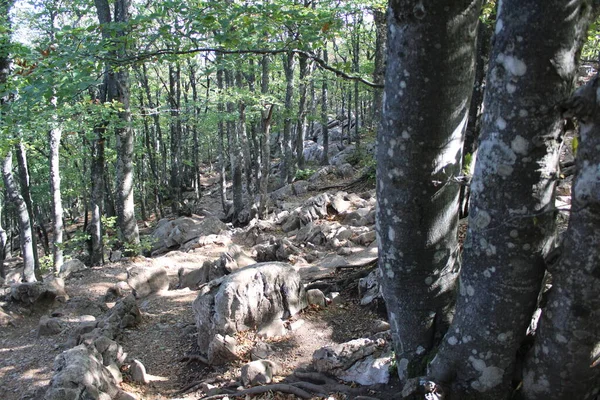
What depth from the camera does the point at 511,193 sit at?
235cm

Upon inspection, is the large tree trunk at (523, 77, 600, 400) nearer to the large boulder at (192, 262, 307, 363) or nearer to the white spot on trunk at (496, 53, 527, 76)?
the white spot on trunk at (496, 53, 527, 76)

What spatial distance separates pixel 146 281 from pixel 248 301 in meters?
4.26

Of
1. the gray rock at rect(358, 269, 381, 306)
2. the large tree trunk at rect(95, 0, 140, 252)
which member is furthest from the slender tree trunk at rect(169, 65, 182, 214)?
the gray rock at rect(358, 269, 381, 306)

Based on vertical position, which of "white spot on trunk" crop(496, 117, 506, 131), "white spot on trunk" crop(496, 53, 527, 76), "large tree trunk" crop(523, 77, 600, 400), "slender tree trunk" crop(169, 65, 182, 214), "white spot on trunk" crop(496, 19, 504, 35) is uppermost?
"white spot on trunk" crop(496, 19, 504, 35)

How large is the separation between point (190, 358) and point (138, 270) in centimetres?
442

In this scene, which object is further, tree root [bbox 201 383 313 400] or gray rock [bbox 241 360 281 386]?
gray rock [bbox 241 360 281 386]

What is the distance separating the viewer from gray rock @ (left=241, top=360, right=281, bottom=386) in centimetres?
454

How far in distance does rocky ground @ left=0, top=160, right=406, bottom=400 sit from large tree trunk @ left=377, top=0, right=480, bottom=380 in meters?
1.03

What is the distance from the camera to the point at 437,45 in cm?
251

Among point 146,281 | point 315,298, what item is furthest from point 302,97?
point 315,298

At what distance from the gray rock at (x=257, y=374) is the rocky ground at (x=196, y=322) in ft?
0.30

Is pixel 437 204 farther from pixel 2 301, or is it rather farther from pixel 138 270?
pixel 2 301

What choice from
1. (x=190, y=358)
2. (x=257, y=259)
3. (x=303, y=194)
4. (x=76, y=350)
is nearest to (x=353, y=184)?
(x=303, y=194)

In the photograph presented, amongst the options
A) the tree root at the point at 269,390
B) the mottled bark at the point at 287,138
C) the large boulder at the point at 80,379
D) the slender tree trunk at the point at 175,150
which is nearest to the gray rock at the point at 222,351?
the tree root at the point at 269,390
